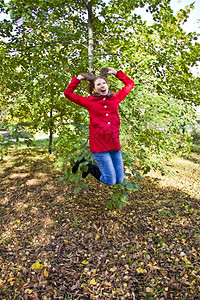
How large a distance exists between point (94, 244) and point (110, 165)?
1333mm

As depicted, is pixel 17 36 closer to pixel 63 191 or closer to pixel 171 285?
pixel 63 191

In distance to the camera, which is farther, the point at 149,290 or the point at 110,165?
the point at 110,165

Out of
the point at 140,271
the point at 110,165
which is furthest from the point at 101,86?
the point at 140,271

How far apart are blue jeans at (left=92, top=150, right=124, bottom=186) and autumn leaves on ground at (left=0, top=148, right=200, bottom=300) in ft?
3.67

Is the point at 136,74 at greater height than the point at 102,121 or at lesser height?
greater

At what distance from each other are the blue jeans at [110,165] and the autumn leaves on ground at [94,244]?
1.12 meters

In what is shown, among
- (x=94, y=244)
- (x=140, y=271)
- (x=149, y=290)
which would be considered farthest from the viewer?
(x=94, y=244)

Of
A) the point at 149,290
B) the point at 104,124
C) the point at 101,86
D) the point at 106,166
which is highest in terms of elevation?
the point at 101,86

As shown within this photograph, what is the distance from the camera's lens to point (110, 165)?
249cm

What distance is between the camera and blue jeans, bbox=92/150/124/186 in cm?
248

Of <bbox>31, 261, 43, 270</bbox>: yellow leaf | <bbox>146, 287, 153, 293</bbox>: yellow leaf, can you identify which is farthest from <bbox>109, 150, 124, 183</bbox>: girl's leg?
<bbox>31, 261, 43, 270</bbox>: yellow leaf

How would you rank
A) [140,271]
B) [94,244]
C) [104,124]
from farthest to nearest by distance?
[94,244]
[140,271]
[104,124]

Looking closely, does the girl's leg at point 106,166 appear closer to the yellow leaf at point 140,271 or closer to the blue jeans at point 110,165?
the blue jeans at point 110,165

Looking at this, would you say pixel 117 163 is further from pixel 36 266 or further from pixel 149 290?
pixel 36 266
